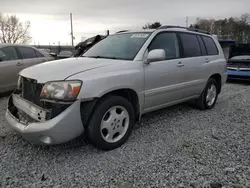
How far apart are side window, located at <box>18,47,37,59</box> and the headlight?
Answer: 4346 millimetres

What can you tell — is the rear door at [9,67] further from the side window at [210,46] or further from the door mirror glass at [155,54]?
the side window at [210,46]

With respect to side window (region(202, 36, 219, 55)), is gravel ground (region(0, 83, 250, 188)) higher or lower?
lower

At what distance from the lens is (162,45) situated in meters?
3.73

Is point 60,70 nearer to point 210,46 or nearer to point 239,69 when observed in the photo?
point 210,46

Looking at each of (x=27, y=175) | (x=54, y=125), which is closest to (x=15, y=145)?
(x=27, y=175)

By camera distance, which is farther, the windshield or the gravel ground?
the windshield

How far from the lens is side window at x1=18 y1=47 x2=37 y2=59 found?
20.6 feet

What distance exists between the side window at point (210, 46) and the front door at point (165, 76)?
122 centimetres

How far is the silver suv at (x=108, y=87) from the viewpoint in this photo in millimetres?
2520

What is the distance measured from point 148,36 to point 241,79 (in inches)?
289

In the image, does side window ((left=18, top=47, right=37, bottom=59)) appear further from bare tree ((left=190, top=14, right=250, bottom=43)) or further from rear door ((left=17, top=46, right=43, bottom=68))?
bare tree ((left=190, top=14, right=250, bottom=43))

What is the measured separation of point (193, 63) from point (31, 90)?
3005 millimetres

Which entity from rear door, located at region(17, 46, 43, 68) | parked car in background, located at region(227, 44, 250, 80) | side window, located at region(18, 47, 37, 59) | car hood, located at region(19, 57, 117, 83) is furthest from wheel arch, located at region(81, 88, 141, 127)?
parked car in background, located at region(227, 44, 250, 80)

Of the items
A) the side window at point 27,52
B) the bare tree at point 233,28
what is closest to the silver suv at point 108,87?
the side window at point 27,52
